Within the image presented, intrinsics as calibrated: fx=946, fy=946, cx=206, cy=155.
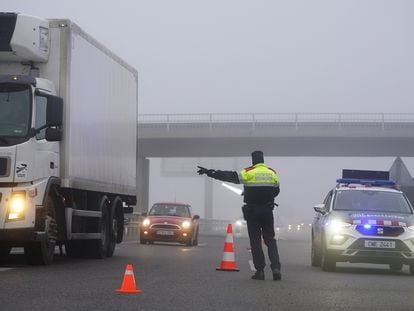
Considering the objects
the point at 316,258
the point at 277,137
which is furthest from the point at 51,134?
the point at 277,137

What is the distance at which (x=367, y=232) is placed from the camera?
17.0 metres

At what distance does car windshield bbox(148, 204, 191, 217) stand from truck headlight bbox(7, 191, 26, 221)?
1640cm

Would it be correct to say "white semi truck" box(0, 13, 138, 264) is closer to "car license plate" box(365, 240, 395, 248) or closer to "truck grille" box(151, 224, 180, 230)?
"car license plate" box(365, 240, 395, 248)

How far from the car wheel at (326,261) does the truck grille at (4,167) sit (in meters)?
6.05

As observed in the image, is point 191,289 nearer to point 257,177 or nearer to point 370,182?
point 257,177

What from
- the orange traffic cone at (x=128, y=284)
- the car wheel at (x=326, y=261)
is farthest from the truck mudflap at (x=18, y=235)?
the car wheel at (x=326, y=261)

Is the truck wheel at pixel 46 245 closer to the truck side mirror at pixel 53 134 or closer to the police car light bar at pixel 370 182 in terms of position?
the truck side mirror at pixel 53 134

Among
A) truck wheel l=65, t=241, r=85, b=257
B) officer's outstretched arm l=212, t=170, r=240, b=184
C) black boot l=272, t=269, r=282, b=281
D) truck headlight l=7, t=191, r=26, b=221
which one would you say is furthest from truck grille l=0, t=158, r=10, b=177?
truck wheel l=65, t=241, r=85, b=257

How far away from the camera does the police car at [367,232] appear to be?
55.5 ft

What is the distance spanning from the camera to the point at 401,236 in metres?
17.0

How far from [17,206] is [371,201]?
720 cm

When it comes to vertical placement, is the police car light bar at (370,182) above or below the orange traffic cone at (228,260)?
above

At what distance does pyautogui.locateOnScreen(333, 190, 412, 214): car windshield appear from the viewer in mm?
18125

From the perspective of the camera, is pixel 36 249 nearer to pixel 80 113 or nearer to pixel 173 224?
pixel 80 113
